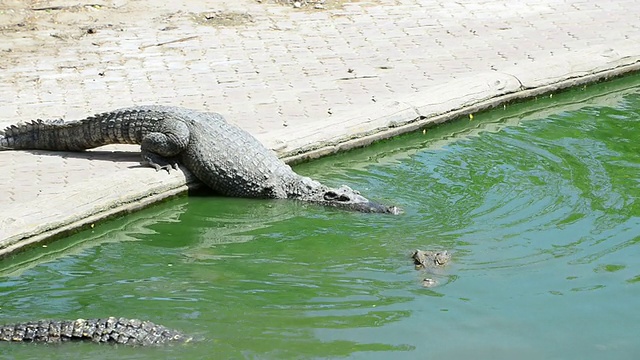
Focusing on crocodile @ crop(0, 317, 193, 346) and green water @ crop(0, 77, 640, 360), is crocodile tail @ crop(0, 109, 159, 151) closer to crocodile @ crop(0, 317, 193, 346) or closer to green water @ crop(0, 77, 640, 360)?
green water @ crop(0, 77, 640, 360)

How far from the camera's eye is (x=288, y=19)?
1488 cm

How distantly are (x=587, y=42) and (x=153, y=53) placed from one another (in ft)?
17.4

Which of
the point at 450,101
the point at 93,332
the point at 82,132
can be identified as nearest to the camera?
the point at 93,332

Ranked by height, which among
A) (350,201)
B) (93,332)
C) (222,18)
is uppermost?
(222,18)

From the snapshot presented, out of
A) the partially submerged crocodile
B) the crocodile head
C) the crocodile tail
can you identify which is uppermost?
the crocodile tail

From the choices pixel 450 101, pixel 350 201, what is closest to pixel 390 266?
pixel 350 201

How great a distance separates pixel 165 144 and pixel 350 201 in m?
1.72

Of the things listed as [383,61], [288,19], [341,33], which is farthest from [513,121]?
[288,19]

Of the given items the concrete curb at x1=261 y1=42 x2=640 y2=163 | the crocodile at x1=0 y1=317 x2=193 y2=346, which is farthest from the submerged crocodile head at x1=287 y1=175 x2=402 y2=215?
the crocodile at x1=0 y1=317 x2=193 y2=346

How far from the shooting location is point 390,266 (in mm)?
7594

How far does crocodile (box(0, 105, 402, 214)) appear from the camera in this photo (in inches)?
364

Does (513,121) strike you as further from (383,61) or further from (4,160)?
(4,160)

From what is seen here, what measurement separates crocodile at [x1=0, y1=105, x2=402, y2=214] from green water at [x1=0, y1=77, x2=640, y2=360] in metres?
0.16

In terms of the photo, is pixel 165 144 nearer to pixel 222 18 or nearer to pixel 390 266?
pixel 390 266
